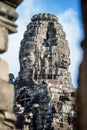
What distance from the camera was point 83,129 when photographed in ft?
3.59

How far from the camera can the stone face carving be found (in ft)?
130

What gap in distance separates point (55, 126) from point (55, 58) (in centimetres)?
1364

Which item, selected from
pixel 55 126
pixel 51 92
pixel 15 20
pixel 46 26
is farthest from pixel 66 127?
pixel 15 20

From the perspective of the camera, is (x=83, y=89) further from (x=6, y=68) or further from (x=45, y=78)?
(x=45, y=78)

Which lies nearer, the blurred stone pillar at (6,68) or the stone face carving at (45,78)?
the blurred stone pillar at (6,68)

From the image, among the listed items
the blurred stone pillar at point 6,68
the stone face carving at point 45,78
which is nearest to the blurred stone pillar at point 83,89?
the blurred stone pillar at point 6,68

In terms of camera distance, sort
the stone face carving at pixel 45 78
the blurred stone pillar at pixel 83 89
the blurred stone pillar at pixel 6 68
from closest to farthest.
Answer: the blurred stone pillar at pixel 83 89, the blurred stone pillar at pixel 6 68, the stone face carving at pixel 45 78

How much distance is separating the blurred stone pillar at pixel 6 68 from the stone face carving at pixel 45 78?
36.1 meters

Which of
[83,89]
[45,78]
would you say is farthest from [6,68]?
[45,78]

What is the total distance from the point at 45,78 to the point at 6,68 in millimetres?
45897

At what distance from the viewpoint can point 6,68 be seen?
289 centimetres

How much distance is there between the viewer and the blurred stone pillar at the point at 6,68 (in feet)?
9.04

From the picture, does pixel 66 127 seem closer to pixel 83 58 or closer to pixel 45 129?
pixel 45 129

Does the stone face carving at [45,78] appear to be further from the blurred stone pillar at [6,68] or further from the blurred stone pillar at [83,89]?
the blurred stone pillar at [83,89]
